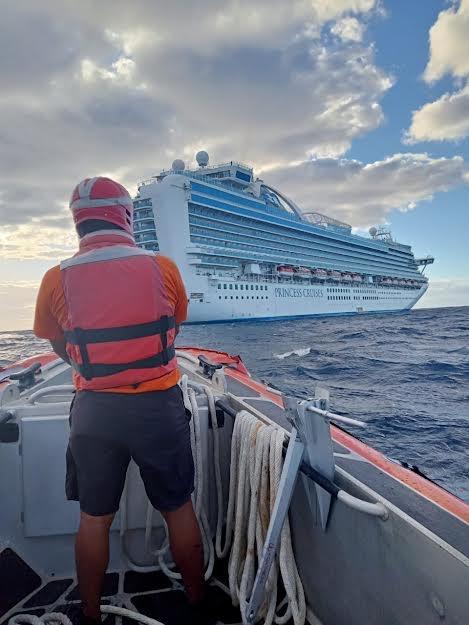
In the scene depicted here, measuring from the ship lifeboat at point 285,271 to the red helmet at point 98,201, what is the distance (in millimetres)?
38877

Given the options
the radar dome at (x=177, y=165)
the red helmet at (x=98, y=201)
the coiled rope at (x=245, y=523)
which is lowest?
the coiled rope at (x=245, y=523)

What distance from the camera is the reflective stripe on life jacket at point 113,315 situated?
4.62 feet

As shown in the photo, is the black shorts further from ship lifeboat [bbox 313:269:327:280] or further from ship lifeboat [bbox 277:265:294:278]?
ship lifeboat [bbox 313:269:327:280]

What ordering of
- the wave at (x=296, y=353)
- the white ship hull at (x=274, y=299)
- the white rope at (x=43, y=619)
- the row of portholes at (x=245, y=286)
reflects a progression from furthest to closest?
the row of portholes at (x=245, y=286) → the white ship hull at (x=274, y=299) → the wave at (x=296, y=353) → the white rope at (x=43, y=619)

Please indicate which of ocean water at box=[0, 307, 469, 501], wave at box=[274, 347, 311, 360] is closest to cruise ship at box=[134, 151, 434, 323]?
wave at box=[274, 347, 311, 360]

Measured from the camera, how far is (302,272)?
42781 millimetres

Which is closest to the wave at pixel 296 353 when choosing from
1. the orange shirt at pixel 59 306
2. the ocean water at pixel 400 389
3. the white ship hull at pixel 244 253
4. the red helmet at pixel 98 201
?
the ocean water at pixel 400 389

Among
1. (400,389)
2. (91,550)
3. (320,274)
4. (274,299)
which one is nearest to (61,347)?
(91,550)

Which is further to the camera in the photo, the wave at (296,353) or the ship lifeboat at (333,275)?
the ship lifeboat at (333,275)

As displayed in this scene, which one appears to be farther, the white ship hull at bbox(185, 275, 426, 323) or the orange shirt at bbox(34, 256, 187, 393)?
the white ship hull at bbox(185, 275, 426, 323)

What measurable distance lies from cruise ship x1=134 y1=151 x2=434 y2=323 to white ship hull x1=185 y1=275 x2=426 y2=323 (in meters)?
0.09

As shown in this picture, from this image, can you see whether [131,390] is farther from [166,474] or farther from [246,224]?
[246,224]

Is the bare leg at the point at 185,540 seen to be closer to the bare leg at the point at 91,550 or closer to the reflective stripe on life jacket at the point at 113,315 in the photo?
the bare leg at the point at 91,550

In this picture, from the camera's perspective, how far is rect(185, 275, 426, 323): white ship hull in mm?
32750
